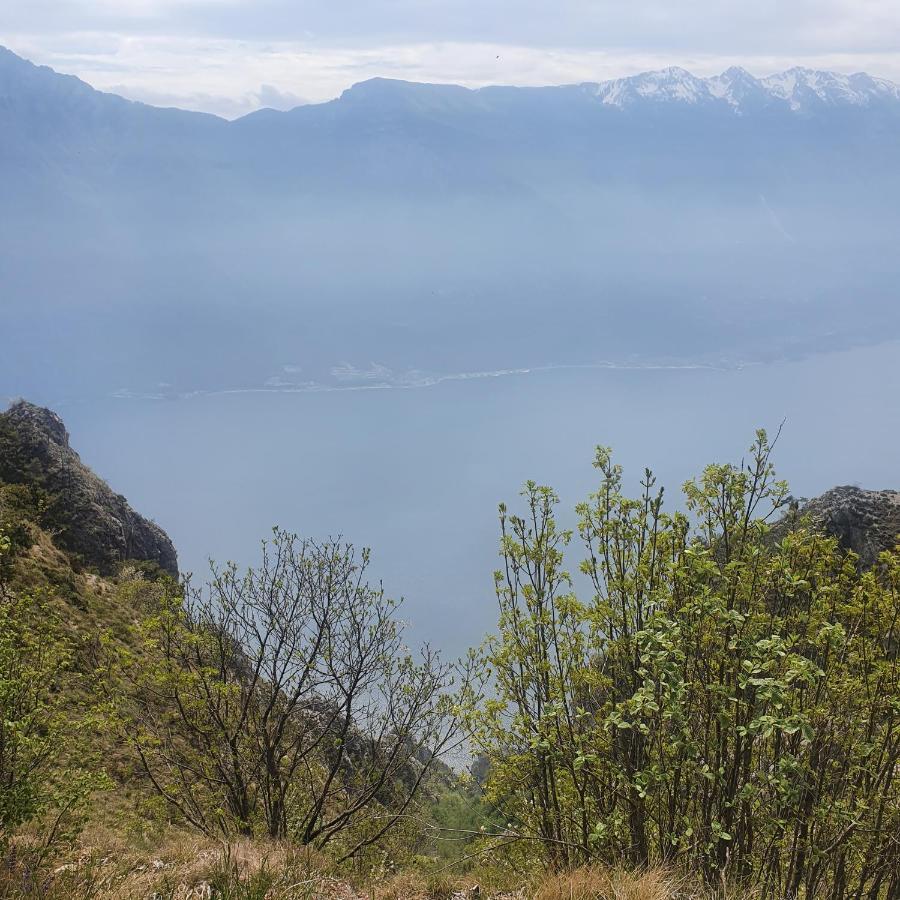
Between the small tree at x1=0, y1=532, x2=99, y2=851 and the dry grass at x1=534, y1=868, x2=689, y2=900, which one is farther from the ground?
the small tree at x1=0, y1=532, x2=99, y2=851

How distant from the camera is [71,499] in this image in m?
30.5

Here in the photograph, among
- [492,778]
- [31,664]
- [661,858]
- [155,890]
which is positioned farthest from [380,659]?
[661,858]

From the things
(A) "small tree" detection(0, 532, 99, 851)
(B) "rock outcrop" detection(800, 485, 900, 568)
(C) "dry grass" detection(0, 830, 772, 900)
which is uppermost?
(B) "rock outcrop" detection(800, 485, 900, 568)

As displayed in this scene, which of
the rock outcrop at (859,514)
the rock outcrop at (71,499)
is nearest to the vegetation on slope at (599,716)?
the rock outcrop at (859,514)

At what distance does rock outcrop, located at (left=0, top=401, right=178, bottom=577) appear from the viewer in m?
29.4

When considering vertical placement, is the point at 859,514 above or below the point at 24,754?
above

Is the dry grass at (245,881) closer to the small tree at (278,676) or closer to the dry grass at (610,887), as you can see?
the dry grass at (610,887)

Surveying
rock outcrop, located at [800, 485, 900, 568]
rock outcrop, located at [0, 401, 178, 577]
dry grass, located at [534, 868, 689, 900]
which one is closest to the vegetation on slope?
dry grass, located at [534, 868, 689, 900]

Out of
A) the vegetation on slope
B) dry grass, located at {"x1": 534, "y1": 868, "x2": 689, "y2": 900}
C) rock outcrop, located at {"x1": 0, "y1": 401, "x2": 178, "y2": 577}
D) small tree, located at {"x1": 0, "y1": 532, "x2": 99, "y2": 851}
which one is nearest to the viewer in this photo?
dry grass, located at {"x1": 534, "y1": 868, "x2": 689, "y2": 900}

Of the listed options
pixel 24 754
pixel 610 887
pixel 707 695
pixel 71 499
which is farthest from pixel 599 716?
pixel 71 499

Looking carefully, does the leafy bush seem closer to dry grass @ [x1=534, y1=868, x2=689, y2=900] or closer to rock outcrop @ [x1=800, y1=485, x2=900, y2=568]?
dry grass @ [x1=534, y1=868, x2=689, y2=900]

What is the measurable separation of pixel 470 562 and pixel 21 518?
510 ft

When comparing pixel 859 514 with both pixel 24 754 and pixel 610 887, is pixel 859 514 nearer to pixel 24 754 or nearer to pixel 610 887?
pixel 610 887

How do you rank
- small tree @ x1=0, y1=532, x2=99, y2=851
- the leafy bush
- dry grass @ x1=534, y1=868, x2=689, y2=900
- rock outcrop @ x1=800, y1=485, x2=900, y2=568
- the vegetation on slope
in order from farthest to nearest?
rock outcrop @ x1=800, y1=485, x2=900, y2=568, small tree @ x1=0, y1=532, x2=99, y2=851, the vegetation on slope, dry grass @ x1=534, y1=868, x2=689, y2=900, the leafy bush
